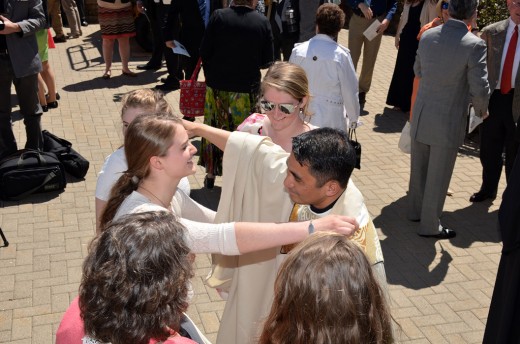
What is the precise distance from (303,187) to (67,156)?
458 cm

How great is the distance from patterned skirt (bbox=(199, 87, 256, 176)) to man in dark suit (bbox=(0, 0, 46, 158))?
74.0 inches

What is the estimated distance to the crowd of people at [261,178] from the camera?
6.05ft

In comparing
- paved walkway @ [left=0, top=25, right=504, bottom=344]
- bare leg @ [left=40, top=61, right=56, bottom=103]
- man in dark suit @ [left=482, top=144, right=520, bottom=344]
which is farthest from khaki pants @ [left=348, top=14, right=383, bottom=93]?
man in dark suit @ [left=482, top=144, right=520, bottom=344]

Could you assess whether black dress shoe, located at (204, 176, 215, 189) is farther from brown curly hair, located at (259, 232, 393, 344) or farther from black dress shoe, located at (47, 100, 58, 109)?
brown curly hair, located at (259, 232, 393, 344)

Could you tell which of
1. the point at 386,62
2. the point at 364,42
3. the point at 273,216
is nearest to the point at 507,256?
the point at 273,216

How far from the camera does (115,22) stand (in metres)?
9.60

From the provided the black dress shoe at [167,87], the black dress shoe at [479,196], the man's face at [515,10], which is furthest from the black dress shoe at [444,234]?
the black dress shoe at [167,87]

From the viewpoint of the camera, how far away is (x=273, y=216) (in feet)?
10.3

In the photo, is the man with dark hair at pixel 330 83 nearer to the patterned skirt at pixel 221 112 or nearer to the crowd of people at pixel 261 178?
the crowd of people at pixel 261 178

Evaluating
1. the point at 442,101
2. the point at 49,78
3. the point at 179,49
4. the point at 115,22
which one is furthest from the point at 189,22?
the point at 442,101

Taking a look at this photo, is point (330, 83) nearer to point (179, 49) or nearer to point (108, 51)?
point (179, 49)

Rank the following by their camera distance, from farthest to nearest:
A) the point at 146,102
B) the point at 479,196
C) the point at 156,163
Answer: the point at 479,196 < the point at 146,102 < the point at 156,163

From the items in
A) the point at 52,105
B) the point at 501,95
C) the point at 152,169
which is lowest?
the point at 52,105

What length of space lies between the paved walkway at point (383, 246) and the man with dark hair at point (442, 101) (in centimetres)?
39
